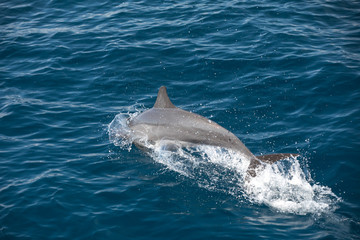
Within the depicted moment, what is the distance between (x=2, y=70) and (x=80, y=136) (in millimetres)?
6338

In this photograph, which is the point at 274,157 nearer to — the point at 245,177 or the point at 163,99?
the point at 245,177

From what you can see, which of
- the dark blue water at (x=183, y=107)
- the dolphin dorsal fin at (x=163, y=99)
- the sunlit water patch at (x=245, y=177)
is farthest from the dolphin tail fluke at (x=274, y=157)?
the dolphin dorsal fin at (x=163, y=99)

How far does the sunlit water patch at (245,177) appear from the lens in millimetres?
9859

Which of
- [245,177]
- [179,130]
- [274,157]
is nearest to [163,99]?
[179,130]

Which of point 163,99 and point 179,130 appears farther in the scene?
point 163,99

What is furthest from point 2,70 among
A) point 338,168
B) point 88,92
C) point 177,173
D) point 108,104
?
point 338,168

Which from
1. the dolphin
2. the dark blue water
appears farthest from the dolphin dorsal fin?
the dark blue water

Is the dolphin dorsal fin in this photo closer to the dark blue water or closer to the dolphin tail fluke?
the dark blue water

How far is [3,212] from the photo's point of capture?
391 inches

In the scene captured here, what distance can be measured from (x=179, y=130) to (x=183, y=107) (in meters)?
2.37

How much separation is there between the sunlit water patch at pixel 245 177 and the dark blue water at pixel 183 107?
0.04 m

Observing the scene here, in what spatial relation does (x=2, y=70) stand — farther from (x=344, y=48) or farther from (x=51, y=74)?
(x=344, y=48)

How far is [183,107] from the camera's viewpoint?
14156mm

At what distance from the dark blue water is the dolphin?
48 centimetres
